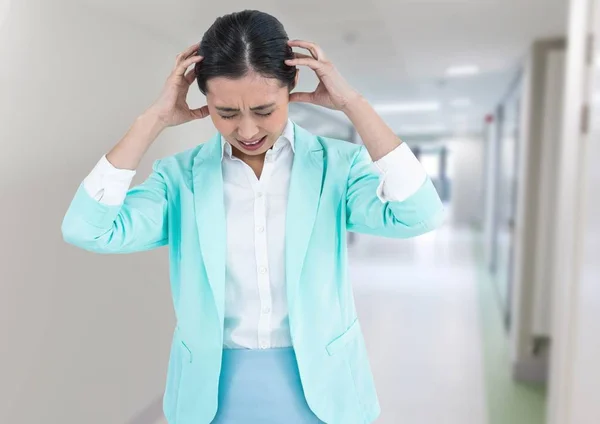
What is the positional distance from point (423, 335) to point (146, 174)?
3.02 meters

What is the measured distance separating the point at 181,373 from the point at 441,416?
216 cm

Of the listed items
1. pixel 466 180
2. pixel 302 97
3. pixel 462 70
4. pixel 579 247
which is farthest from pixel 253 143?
pixel 466 180

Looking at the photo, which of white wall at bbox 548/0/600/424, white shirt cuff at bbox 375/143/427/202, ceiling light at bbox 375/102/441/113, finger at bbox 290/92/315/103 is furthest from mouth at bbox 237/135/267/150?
ceiling light at bbox 375/102/441/113

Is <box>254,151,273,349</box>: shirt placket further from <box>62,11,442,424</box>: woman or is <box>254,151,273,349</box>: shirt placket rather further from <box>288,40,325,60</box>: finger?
<box>288,40,325,60</box>: finger

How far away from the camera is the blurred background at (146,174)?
4.86 feet

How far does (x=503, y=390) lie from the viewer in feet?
10.1

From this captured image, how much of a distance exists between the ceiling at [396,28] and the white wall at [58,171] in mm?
111

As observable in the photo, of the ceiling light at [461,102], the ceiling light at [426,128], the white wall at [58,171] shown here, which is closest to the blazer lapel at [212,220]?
the white wall at [58,171]

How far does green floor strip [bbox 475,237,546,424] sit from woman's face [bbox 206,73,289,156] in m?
2.46

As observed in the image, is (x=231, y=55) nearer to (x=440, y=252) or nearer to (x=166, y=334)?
(x=166, y=334)

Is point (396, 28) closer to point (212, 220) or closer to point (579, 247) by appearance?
point (579, 247)

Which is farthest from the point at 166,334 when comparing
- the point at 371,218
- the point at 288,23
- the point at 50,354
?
the point at 288,23

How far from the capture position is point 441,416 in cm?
270

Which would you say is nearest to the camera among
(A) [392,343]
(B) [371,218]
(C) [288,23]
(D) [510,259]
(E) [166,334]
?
(B) [371,218]
